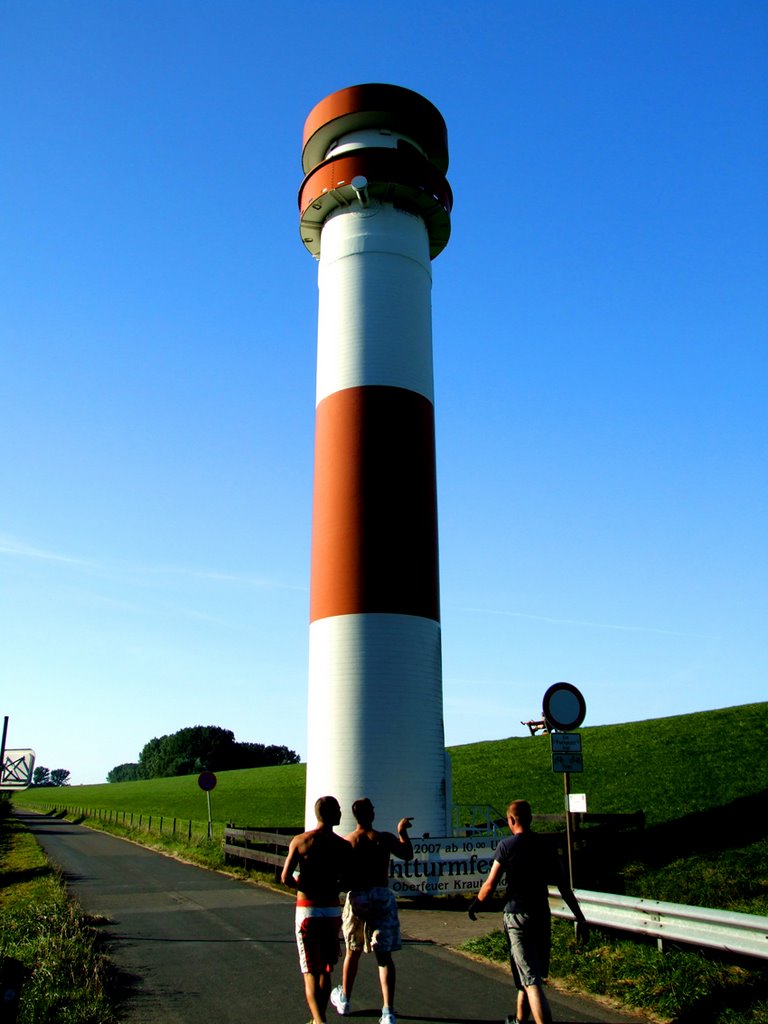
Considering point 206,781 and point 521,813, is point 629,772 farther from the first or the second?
point 521,813

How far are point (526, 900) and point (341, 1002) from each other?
244 cm

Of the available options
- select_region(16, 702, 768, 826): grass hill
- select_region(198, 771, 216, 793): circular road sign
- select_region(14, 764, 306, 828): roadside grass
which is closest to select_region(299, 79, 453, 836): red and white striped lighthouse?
select_region(16, 702, 768, 826): grass hill

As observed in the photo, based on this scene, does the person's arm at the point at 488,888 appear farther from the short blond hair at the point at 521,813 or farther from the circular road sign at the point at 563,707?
the circular road sign at the point at 563,707

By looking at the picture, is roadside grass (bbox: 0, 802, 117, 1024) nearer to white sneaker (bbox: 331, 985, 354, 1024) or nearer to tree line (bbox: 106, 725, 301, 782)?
white sneaker (bbox: 331, 985, 354, 1024)

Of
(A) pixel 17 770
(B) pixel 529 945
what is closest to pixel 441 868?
(A) pixel 17 770

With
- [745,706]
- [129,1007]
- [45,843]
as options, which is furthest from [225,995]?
[745,706]

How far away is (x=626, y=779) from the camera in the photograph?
30.9 m

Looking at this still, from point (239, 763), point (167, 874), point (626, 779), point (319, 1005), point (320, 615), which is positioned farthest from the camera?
point (239, 763)

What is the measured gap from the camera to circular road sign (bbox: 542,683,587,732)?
1140 centimetres

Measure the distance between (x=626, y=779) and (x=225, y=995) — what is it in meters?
24.9

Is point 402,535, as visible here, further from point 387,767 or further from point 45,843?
point 45,843

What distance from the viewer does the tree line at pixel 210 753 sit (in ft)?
478

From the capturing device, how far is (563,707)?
11562 mm

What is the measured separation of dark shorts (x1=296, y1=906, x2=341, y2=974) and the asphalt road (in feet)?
3.45
